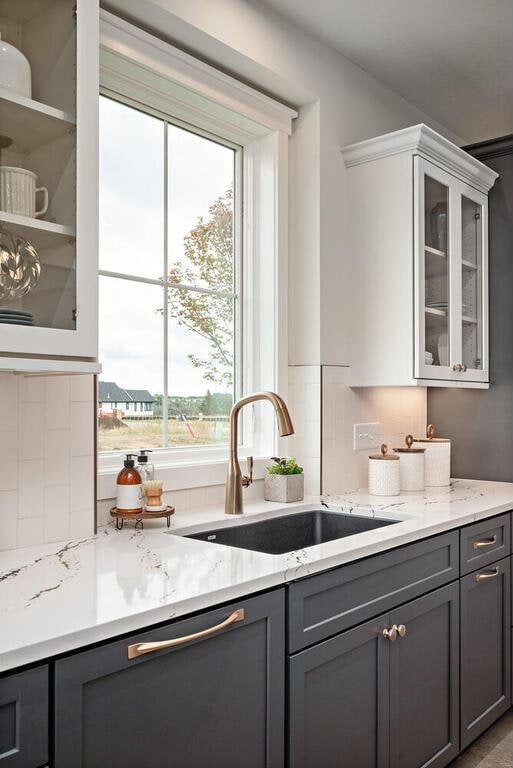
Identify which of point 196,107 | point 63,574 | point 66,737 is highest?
point 196,107

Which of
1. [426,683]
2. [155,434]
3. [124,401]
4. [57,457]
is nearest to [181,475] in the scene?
[155,434]

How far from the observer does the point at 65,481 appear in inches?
71.5

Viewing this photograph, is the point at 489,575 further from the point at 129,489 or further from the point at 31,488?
the point at 31,488

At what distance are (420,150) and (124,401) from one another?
1.50 meters

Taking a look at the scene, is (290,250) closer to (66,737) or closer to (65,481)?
(65,481)

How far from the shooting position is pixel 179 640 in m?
1.28

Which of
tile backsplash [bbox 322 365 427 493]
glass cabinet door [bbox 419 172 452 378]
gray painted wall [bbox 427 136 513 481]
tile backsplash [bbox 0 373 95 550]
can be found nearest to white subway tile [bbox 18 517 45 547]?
tile backsplash [bbox 0 373 95 550]

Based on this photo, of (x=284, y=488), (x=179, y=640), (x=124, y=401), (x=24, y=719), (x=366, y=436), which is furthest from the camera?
(x=366, y=436)

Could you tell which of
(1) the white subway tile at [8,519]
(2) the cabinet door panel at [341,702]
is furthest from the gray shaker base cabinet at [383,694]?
(1) the white subway tile at [8,519]

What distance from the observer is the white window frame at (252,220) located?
7.63ft

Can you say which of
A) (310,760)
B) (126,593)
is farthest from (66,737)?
(310,760)

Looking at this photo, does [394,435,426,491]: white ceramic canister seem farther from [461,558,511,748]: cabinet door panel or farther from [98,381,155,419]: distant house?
[98,381,155,419]: distant house

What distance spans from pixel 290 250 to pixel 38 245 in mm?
1438

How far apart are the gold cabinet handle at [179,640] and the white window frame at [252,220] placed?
35.0 inches
